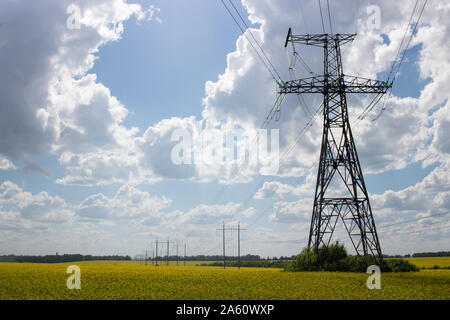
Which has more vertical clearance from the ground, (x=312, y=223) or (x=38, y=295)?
(x=312, y=223)
